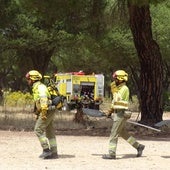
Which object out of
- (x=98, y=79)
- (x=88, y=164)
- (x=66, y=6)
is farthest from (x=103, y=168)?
(x=98, y=79)

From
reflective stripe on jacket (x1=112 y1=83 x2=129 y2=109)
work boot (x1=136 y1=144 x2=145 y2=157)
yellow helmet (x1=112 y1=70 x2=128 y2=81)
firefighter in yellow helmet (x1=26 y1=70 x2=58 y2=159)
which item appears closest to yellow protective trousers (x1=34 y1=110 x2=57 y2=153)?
firefighter in yellow helmet (x1=26 y1=70 x2=58 y2=159)

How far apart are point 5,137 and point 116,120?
523cm

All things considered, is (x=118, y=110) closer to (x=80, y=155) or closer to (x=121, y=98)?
(x=121, y=98)

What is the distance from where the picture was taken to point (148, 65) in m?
18.2

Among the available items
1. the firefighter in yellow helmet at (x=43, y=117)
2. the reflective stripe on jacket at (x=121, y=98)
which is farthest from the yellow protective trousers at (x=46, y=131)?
the reflective stripe on jacket at (x=121, y=98)

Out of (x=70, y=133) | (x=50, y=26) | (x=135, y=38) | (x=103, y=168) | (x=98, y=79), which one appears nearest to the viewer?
(x=103, y=168)

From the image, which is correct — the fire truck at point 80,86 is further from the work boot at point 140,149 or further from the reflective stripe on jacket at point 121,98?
the reflective stripe on jacket at point 121,98

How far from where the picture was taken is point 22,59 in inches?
1415

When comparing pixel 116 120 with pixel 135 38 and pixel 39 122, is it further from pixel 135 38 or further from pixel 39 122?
pixel 135 38

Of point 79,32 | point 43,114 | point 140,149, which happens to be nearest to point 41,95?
point 43,114

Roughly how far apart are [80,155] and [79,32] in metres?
17.0

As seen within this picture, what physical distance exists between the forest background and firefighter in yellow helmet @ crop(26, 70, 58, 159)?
532 cm

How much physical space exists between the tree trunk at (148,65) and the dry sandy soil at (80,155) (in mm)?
2841

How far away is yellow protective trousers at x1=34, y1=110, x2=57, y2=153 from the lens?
10.4 metres
